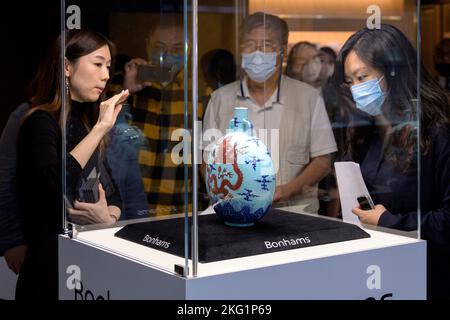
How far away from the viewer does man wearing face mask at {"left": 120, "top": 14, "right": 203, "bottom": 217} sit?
2055 mm

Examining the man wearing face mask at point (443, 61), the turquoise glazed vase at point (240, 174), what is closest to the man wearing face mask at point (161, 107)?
the turquoise glazed vase at point (240, 174)

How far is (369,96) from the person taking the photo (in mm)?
2469

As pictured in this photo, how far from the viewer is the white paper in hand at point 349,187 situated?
2.46 meters

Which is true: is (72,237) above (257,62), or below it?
below

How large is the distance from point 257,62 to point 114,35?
0.47 m

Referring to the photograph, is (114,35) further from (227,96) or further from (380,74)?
(380,74)

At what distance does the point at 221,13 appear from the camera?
2.62 metres

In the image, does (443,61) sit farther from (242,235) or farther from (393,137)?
(242,235)

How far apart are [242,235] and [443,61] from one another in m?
2.93

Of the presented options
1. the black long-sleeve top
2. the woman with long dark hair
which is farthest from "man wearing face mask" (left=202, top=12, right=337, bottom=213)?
the black long-sleeve top

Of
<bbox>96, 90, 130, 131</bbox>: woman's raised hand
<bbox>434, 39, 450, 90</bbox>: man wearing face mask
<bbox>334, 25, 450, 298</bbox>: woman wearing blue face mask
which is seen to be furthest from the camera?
<bbox>434, 39, 450, 90</bbox>: man wearing face mask

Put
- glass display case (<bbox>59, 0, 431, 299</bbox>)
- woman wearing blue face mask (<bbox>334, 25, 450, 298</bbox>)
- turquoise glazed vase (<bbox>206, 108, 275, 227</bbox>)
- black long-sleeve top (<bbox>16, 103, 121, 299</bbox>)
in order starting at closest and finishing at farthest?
glass display case (<bbox>59, 0, 431, 299</bbox>) < turquoise glazed vase (<bbox>206, 108, 275, 227</bbox>) < woman wearing blue face mask (<bbox>334, 25, 450, 298</bbox>) < black long-sleeve top (<bbox>16, 103, 121, 299</bbox>)

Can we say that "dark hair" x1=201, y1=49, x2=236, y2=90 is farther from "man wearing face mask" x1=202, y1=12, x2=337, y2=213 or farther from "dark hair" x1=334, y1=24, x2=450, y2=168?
"dark hair" x1=334, y1=24, x2=450, y2=168
